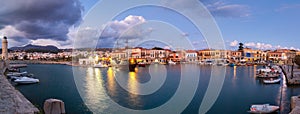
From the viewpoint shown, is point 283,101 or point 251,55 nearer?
point 283,101

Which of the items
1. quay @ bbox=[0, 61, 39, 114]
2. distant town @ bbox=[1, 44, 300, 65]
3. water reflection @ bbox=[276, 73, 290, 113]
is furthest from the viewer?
distant town @ bbox=[1, 44, 300, 65]

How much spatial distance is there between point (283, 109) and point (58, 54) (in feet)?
238

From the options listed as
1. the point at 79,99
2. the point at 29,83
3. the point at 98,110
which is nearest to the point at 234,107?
the point at 98,110

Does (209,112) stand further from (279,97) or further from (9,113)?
(9,113)

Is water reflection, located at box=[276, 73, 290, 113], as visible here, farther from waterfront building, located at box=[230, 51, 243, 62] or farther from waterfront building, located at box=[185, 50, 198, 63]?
waterfront building, located at box=[230, 51, 243, 62]

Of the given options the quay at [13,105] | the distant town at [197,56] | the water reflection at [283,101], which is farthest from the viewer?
the distant town at [197,56]

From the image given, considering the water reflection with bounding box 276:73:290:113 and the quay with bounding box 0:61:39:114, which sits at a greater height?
the quay with bounding box 0:61:39:114

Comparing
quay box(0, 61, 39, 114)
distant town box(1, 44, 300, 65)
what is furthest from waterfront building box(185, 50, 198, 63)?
quay box(0, 61, 39, 114)

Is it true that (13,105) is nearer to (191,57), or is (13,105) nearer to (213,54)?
(213,54)

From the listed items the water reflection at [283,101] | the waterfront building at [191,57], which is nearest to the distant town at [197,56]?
the waterfront building at [191,57]

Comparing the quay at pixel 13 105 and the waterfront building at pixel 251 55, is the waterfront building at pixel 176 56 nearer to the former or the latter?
the waterfront building at pixel 251 55

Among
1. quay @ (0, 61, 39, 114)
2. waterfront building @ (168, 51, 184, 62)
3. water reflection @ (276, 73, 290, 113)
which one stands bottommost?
water reflection @ (276, 73, 290, 113)

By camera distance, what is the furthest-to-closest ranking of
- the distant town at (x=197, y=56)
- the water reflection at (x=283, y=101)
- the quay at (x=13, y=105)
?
the distant town at (x=197, y=56) → the water reflection at (x=283, y=101) → the quay at (x=13, y=105)

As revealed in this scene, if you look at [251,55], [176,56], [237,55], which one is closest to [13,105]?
[176,56]
